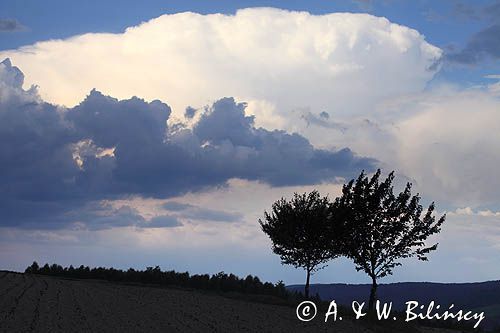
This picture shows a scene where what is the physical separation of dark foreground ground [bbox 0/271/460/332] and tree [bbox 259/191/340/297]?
15.5m

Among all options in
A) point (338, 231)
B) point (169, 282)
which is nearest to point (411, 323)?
point (338, 231)

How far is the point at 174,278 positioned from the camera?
107 meters

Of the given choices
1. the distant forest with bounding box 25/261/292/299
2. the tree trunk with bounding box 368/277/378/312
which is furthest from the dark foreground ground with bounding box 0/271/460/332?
the distant forest with bounding box 25/261/292/299

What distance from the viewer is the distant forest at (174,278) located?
313 feet

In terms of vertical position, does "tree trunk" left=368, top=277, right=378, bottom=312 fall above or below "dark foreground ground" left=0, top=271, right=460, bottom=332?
above

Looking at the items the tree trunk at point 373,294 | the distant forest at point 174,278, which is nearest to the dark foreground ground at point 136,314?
the tree trunk at point 373,294

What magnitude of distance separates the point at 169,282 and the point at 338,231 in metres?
43.8

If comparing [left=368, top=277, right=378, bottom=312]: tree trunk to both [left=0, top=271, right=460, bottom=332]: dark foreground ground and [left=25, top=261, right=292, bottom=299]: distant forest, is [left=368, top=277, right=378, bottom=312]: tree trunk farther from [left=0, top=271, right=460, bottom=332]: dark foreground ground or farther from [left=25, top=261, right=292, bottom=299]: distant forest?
[left=25, top=261, right=292, bottom=299]: distant forest

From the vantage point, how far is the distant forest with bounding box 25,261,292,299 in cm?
9550

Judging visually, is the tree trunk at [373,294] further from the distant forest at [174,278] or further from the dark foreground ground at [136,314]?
the distant forest at [174,278]

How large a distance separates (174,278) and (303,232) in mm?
30931

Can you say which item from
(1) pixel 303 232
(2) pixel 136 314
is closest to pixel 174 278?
(1) pixel 303 232

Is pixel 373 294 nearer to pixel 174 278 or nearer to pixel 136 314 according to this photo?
pixel 136 314

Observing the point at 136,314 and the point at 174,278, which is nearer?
the point at 136,314
